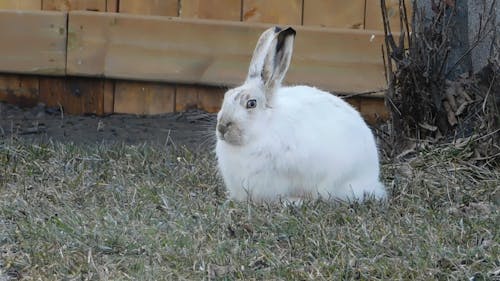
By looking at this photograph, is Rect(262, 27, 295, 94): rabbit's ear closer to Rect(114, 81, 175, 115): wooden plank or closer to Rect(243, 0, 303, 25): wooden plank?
Rect(243, 0, 303, 25): wooden plank

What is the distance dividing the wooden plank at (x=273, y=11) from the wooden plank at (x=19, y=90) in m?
1.35

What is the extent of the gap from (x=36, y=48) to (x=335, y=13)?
180 centimetres

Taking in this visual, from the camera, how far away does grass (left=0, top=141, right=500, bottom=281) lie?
393cm

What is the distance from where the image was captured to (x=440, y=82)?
6.05 meters

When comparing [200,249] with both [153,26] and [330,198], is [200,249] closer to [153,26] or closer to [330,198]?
[330,198]

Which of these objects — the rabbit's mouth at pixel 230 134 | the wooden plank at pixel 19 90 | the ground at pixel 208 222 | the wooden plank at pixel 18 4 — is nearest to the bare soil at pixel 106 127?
the wooden plank at pixel 19 90

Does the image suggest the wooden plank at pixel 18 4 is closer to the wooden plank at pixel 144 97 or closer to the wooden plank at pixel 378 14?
the wooden plank at pixel 144 97

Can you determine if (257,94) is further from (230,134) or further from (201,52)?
(201,52)

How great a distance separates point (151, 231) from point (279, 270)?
636 millimetres

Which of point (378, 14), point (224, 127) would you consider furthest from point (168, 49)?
point (224, 127)

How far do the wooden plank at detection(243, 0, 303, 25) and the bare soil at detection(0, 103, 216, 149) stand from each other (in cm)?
67

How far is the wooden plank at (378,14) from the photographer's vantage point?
678 centimetres

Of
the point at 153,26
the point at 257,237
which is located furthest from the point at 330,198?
the point at 153,26

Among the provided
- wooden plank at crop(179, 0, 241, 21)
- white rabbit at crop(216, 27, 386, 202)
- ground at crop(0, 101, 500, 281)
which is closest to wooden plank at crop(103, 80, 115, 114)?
wooden plank at crop(179, 0, 241, 21)
